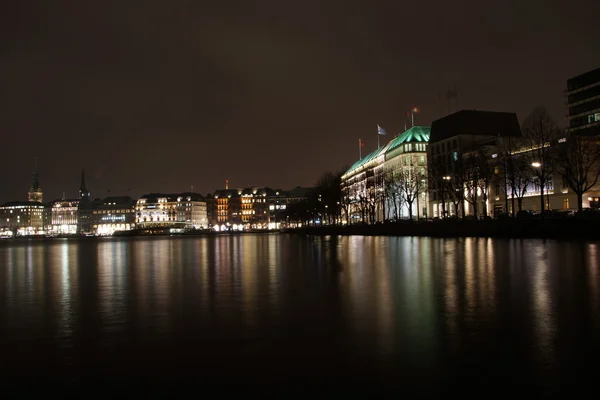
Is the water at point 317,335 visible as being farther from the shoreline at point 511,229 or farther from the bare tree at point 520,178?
the bare tree at point 520,178

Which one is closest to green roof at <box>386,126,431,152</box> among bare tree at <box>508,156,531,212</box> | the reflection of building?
the reflection of building

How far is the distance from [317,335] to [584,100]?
12020 cm

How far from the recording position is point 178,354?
390 inches

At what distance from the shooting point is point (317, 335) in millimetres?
11211

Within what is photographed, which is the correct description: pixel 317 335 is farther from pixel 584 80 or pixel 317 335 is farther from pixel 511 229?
pixel 584 80

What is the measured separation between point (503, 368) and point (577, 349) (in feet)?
6.30

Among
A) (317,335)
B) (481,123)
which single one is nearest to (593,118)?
(481,123)

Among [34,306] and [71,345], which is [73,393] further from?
[34,306]

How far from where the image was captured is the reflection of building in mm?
110188

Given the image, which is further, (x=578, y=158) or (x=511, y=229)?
(x=578, y=158)

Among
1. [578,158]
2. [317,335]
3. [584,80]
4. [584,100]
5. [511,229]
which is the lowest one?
[317,335]

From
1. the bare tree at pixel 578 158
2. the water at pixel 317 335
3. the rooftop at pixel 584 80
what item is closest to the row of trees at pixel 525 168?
the bare tree at pixel 578 158

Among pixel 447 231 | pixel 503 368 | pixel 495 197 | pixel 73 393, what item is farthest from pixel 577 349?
pixel 495 197

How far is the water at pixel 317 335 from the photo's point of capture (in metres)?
8.27
